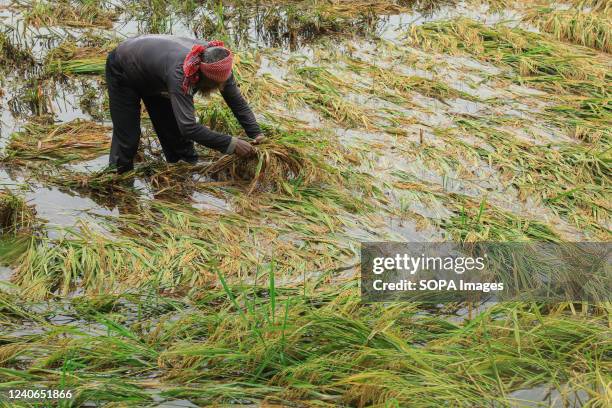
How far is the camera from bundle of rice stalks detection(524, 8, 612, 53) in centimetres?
782

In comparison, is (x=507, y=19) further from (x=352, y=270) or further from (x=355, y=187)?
(x=352, y=270)

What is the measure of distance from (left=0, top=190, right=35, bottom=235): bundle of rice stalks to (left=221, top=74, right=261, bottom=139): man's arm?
141cm

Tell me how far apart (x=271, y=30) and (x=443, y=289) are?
14.9 ft

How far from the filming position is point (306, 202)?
17.1ft

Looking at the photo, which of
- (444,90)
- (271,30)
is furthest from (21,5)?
(444,90)

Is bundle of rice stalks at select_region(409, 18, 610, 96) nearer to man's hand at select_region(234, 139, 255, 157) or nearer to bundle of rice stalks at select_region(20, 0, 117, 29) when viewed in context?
man's hand at select_region(234, 139, 255, 157)

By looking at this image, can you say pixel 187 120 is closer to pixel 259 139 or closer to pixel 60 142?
pixel 259 139

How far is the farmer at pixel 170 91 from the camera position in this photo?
4.79 metres

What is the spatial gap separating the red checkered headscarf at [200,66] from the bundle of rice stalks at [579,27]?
444 centimetres

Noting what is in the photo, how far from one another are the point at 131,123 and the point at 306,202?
1.28m

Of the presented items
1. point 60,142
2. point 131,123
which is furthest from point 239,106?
point 60,142

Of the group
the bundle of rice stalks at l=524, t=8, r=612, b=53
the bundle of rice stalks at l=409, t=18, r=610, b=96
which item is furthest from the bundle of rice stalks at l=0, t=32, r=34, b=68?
the bundle of rice stalks at l=524, t=8, r=612, b=53

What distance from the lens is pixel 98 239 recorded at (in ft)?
15.3

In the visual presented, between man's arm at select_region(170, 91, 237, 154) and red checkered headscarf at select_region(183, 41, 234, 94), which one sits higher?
red checkered headscarf at select_region(183, 41, 234, 94)
